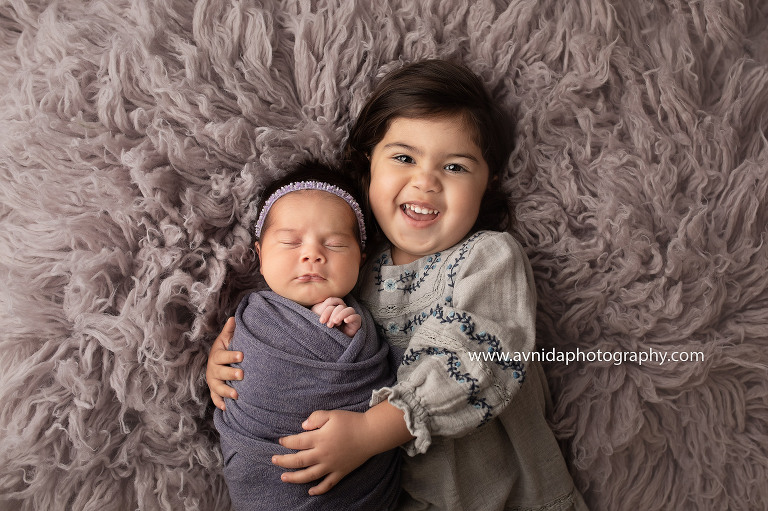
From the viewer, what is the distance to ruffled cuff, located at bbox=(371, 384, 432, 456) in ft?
3.09

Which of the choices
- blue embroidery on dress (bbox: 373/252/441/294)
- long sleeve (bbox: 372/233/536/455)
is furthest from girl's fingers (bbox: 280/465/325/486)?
blue embroidery on dress (bbox: 373/252/441/294)

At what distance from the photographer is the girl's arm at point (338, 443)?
3.18ft

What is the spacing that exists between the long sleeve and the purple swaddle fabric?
8 cm

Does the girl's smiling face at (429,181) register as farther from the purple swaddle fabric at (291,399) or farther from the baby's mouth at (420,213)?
the purple swaddle fabric at (291,399)

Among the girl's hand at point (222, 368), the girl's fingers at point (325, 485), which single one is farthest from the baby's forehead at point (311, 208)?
the girl's fingers at point (325, 485)

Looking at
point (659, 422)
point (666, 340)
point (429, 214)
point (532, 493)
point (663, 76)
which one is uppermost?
point (663, 76)

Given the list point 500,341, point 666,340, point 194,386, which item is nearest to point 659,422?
point 666,340

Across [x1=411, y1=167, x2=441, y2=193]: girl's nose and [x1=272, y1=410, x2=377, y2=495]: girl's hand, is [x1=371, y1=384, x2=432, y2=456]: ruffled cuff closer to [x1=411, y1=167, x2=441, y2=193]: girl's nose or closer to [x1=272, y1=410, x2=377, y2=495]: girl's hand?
[x1=272, y1=410, x2=377, y2=495]: girl's hand

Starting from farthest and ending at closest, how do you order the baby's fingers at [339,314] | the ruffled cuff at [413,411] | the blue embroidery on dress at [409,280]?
the blue embroidery on dress at [409,280] < the baby's fingers at [339,314] < the ruffled cuff at [413,411]

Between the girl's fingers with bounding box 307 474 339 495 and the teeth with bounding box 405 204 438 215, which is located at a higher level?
the teeth with bounding box 405 204 438 215

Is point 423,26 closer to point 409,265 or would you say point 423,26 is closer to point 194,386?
point 409,265

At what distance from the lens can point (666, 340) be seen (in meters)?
1.12

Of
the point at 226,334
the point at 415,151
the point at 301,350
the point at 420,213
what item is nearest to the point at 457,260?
the point at 420,213

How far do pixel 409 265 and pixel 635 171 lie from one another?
0.45m
